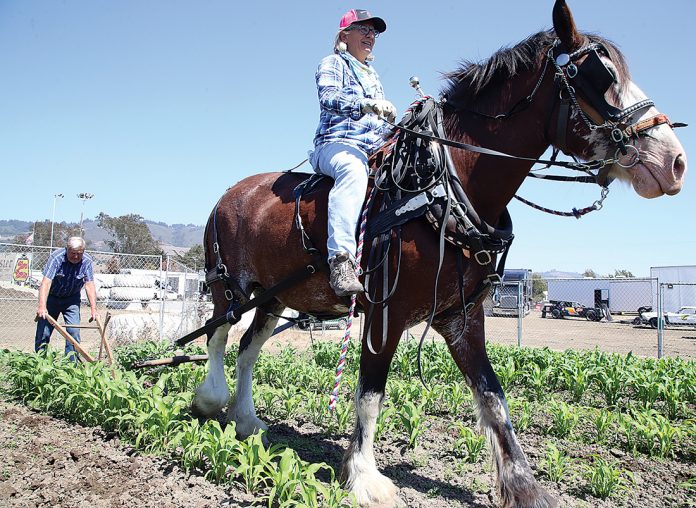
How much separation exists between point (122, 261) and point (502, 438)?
1603 centimetres

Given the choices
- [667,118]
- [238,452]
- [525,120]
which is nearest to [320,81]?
[525,120]

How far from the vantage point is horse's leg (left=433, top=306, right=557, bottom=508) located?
3.37 metres

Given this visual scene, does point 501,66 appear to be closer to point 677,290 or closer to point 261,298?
point 261,298

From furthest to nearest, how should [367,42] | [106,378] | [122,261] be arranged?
[122,261] → [106,378] → [367,42]

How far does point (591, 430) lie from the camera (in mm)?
5129

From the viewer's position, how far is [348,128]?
3.98 m

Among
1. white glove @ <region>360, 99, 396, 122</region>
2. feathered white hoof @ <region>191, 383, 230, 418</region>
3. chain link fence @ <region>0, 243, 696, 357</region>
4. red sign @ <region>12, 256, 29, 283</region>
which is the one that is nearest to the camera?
white glove @ <region>360, 99, 396, 122</region>

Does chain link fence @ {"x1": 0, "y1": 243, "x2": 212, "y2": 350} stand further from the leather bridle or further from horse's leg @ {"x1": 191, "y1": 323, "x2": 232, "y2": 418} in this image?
the leather bridle

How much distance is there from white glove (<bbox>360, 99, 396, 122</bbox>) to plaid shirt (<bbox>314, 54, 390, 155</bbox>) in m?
0.15

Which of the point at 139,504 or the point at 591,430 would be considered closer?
the point at 139,504

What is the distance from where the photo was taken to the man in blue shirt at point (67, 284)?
7.48 m

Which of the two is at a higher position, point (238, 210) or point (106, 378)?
point (238, 210)

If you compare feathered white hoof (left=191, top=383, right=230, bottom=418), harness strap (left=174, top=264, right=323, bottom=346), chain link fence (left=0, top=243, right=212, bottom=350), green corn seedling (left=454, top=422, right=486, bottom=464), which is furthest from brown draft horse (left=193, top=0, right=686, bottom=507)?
chain link fence (left=0, top=243, right=212, bottom=350)

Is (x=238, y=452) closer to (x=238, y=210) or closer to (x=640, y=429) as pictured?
(x=238, y=210)
